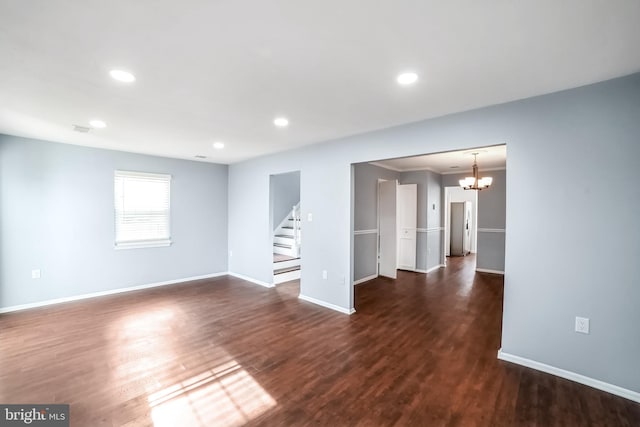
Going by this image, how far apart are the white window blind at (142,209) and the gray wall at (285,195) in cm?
279

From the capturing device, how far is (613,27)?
5.24ft

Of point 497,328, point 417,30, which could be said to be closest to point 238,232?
point 497,328

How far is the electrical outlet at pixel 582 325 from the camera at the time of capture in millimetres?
2359

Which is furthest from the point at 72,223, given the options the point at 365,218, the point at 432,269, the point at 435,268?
the point at 435,268

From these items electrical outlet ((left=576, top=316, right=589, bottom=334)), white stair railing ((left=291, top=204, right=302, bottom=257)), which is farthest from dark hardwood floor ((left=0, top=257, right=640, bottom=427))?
white stair railing ((left=291, top=204, right=302, bottom=257))

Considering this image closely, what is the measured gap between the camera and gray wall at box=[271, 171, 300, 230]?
771 cm

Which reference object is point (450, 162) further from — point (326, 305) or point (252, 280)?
point (252, 280)

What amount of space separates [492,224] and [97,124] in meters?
7.92

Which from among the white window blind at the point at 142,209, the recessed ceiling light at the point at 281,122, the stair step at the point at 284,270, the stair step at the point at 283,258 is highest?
the recessed ceiling light at the point at 281,122

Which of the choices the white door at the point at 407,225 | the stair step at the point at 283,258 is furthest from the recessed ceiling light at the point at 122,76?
the white door at the point at 407,225

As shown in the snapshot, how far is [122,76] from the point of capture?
86.9 inches

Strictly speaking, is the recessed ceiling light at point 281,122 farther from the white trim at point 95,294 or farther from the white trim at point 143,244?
the white trim at point 95,294

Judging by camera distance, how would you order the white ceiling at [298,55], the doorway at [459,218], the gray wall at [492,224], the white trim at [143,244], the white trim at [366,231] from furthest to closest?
the doorway at [459,218]
the gray wall at [492,224]
the white trim at [366,231]
the white trim at [143,244]
the white ceiling at [298,55]

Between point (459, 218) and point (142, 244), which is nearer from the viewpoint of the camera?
point (142, 244)
